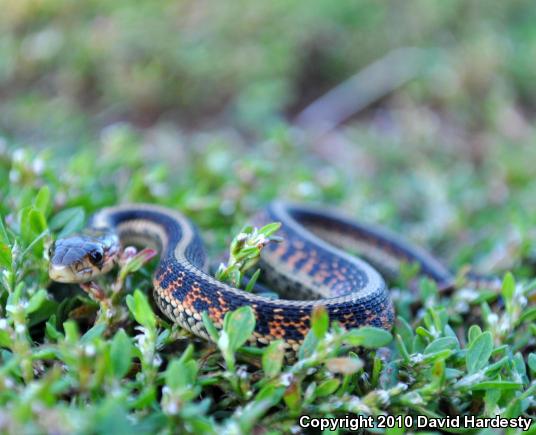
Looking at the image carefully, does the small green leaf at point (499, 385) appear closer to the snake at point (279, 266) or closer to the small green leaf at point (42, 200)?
the snake at point (279, 266)

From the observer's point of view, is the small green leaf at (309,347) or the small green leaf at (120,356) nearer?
the small green leaf at (120,356)

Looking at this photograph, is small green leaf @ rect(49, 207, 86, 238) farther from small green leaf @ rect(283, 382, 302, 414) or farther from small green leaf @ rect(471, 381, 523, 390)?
small green leaf @ rect(471, 381, 523, 390)

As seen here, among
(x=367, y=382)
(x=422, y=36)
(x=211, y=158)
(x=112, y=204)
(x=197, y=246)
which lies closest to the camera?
(x=367, y=382)

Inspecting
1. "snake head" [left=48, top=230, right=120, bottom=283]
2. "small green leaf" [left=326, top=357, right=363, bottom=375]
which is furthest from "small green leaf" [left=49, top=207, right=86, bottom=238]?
"small green leaf" [left=326, top=357, right=363, bottom=375]

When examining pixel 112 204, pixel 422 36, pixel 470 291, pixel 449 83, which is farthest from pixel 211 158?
pixel 422 36

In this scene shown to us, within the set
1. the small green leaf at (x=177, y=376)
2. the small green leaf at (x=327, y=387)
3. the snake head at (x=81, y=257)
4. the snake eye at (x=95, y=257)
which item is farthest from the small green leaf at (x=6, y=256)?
the small green leaf at (x=327, y=387)

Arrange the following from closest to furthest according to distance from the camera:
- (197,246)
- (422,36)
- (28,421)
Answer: (28,421), (197,246), (422,36)

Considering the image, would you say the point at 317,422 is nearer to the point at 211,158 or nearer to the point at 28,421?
the point at 28,421
